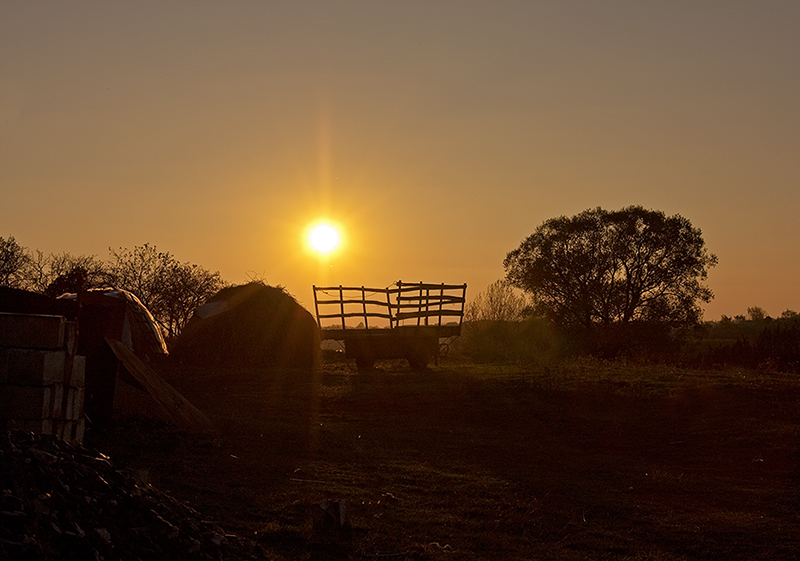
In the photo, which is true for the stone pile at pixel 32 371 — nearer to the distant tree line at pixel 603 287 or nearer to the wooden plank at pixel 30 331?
the wooden plank at pixel 30 331

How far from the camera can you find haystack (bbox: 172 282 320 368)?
23.4 m

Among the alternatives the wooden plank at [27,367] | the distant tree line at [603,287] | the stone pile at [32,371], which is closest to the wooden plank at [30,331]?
the stone pile at [32,371]

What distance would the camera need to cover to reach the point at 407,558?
253 inches

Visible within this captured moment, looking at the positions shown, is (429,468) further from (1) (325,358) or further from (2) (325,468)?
(1) (325,358)

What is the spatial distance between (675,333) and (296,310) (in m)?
20.9

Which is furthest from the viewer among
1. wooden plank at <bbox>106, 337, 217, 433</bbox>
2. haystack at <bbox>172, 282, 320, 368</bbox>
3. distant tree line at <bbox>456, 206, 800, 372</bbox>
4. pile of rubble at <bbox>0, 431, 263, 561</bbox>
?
distant tree line at <bbox>456, 206, 800, 372</bbox>

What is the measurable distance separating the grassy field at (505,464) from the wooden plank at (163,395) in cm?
33

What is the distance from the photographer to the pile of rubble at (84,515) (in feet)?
15.0

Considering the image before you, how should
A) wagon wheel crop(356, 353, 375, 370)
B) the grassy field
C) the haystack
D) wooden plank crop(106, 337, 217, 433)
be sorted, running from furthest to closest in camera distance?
the haystack, wagon wheel crop(356, 353, 375, 370), wooden plank crop(106, 337, 217, 433), the grassy field

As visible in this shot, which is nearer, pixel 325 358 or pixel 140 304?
pixel 140 304

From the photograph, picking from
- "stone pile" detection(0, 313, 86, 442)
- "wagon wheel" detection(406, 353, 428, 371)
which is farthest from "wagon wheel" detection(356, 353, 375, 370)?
"stone pile" detection(0, 313, 86, 442)

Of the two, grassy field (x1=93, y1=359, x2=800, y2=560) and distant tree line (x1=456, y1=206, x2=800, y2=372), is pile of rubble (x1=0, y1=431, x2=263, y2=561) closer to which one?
grassy field (x1=93, y1=359, x2=800, y2=560)

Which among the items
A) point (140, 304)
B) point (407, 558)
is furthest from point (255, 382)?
point (407, 558)

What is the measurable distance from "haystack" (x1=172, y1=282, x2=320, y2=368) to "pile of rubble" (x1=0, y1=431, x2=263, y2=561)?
17460mm
